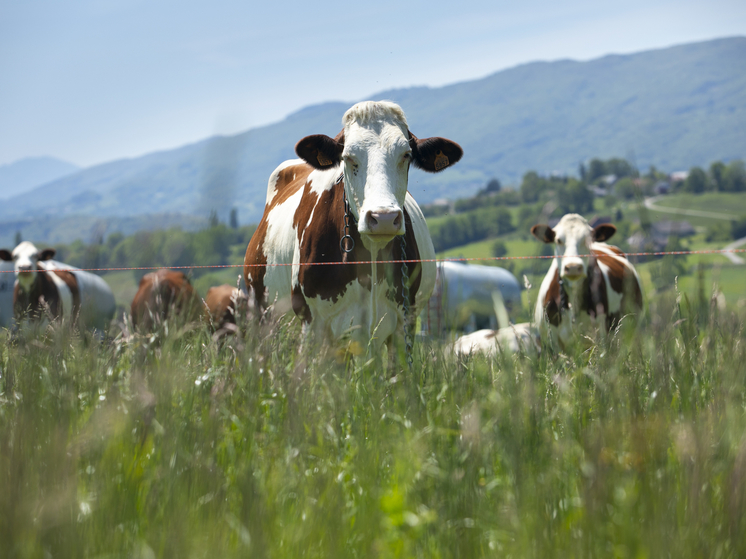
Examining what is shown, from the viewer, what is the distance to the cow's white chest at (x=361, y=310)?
5.31 meters

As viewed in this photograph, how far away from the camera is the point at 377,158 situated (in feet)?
16.1

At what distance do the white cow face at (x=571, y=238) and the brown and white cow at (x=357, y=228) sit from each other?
3384mm

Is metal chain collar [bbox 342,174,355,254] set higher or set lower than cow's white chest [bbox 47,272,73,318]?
higher

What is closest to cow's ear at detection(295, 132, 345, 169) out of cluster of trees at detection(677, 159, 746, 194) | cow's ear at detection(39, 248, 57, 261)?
cluster of trees at detection(677, 159, 746, 194)

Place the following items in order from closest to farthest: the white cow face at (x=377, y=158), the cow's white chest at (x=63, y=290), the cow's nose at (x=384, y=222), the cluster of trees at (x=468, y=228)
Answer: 1. the cow's nose at (x=384, y=222)
2. the white cow face at (x=377, y=158)
3. the cow's white chest at (x=63, y=290)
4. the cluster of trees at (x=468, y=228)

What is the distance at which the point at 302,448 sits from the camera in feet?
8.09

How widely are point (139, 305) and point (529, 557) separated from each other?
12.0 meters

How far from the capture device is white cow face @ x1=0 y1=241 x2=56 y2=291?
11.2m

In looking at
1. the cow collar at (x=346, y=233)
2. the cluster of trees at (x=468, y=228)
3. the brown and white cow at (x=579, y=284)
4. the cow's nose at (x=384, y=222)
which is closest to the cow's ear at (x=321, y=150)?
the cow collar at (x=346, y=233)

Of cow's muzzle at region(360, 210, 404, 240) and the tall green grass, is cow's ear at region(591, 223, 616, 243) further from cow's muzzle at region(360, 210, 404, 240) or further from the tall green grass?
the tall green grass

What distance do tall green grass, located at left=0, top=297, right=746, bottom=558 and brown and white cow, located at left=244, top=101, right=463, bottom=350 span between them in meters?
2.02

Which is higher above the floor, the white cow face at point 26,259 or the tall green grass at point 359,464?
the white cow face at point 26,259

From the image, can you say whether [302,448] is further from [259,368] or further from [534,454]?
[534,454]

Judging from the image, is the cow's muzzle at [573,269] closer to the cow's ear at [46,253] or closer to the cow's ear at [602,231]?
the cow's ear at [602,231]
